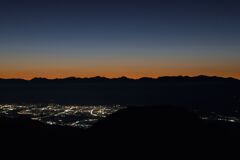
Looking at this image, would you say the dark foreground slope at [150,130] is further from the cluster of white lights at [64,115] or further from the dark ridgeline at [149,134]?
the cluster of white lights at [64,115]

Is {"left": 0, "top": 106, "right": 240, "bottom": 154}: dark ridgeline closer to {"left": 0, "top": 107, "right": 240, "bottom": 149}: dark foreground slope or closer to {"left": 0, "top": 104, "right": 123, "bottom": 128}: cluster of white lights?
{"left": 0, "top": 107, "right": 240, "bottom": 149}: dark foreground slope

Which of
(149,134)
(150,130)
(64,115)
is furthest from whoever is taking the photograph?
(64,115)

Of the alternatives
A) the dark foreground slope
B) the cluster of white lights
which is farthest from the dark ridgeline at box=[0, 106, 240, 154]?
the cluster of white lights

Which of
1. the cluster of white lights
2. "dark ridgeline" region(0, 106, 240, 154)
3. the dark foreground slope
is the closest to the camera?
"dark ridgeline" region(0, 106, 240, 154)

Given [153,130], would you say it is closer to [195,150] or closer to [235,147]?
[195,150]

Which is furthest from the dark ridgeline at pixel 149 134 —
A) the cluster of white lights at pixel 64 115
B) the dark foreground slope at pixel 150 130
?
the cluster of white lights at pixel 64 115

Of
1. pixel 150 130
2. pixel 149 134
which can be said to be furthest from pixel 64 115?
pixel 149 134

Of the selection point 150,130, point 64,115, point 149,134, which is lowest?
point 64,115

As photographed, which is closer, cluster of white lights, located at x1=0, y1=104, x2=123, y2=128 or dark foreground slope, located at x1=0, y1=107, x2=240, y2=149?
dark foreground slope, located at x1=0, y1=107, x2=240, y2=149

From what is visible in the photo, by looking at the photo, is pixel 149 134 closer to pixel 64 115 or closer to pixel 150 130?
pixel 150 130

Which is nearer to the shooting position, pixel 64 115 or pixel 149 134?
pixel 149 134

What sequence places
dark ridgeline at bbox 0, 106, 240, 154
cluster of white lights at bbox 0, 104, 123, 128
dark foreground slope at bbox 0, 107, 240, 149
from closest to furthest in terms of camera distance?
1. dark ridgeline at bbox 0, 106, 240, 154
2. dark foreground slope at bbox 0, 107, 240, 149
3. cluster of white lights at bbox 0, 104, 123, 128

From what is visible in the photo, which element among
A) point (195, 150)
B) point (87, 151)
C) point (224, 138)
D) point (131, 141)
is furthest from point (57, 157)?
point (224, 138)
